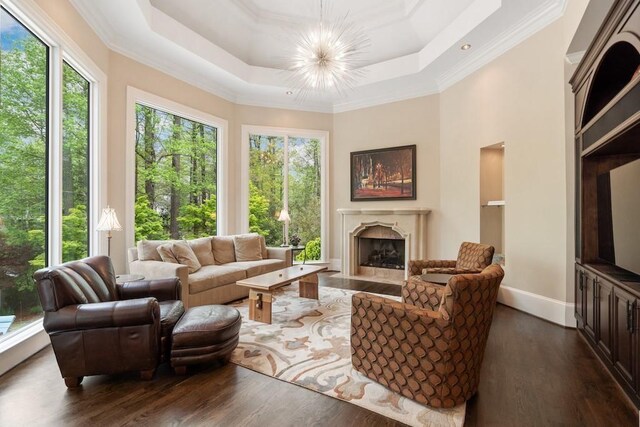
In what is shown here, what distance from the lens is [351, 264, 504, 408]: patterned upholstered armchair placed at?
2.07 m

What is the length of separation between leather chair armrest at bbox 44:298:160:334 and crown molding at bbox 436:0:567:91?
211 inches

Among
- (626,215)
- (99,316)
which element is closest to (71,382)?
(99,316)

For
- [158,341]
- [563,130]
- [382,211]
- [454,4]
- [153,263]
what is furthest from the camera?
[382,211]

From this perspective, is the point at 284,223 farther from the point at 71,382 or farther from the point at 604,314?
the point at 604,314

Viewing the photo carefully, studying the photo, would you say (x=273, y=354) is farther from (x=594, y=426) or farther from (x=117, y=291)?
(x=594, y=426)

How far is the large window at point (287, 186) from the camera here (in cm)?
694

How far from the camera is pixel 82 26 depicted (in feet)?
12.5

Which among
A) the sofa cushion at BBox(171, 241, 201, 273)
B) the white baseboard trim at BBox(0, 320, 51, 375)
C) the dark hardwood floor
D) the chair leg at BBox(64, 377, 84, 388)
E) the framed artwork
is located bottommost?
the dark hardwood floor

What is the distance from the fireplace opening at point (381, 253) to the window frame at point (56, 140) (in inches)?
186

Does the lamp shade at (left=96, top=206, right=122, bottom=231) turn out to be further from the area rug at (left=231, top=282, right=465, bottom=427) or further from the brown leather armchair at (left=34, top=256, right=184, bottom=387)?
the area rug at (left=231, top=282, right=465, bottom=427)

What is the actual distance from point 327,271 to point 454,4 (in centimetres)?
536

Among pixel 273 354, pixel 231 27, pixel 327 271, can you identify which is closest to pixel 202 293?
pixel 273 354

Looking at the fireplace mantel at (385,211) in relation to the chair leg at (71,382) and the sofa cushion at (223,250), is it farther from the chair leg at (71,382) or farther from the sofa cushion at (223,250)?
the chair leg at (71,382)

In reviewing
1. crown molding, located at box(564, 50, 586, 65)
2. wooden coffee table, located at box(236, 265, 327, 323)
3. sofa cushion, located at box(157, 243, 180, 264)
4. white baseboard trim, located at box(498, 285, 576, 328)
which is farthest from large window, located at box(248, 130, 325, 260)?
crown molding, located at box(564, 50, 586, 65)
